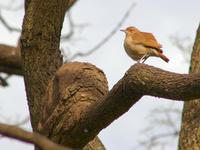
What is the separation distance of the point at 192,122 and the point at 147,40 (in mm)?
1163

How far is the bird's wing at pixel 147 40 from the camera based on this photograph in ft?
17.9

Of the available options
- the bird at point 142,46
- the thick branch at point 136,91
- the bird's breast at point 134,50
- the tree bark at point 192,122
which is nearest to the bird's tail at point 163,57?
the bird at point 142,46

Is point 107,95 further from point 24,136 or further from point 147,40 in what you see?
point 147,40

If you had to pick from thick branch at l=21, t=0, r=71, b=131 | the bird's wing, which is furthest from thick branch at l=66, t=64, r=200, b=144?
the bird's wing

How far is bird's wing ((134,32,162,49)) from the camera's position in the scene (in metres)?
5.45

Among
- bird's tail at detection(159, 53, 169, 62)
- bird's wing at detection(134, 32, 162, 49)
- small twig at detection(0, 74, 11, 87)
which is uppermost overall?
bird's wing at detection(134, 32, 162, 49)

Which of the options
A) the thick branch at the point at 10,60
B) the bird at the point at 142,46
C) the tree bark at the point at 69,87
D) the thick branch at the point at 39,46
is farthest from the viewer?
the bird at the point at 142,46

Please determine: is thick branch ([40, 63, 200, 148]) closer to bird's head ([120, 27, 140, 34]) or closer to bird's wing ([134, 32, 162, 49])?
bird's wing ([134, 32, 162, 49])

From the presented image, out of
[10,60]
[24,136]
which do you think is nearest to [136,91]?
[24,136]

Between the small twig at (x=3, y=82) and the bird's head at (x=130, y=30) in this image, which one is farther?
the bird's head at (x=130, y=30)

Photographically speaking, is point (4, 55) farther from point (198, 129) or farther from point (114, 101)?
point (114, 101)

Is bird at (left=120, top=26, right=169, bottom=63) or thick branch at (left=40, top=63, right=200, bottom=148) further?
bird at (left=120, top=26, right=169, bottom=63)

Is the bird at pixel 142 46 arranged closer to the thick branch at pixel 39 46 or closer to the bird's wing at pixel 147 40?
the bird's wing at pixel 147 40

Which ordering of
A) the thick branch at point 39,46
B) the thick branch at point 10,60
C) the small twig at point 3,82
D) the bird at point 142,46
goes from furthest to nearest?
the bird at point 142,46, the small twig at point 3,82, the thick branch at point 10,60, the thick branch at point 39,46
